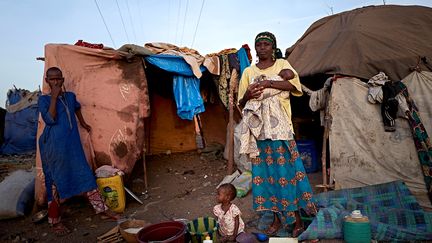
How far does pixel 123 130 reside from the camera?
4902 mm

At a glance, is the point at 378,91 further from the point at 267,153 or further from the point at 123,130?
the point at 123,130

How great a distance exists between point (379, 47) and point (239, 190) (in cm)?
286

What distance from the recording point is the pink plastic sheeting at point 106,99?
4620mm

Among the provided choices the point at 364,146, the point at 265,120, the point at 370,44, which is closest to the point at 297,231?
the point at 265,120

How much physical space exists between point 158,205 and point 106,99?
6.03 feet

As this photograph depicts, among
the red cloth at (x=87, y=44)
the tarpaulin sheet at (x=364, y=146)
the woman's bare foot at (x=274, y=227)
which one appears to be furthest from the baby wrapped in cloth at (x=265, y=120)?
the red cloth at (x=87, y=44)

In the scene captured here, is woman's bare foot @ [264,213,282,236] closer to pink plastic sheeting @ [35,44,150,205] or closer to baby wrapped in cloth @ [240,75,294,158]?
baby wrapped in cloth @ [240,75,294,158]

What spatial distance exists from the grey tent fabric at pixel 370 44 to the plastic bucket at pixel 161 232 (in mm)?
2992

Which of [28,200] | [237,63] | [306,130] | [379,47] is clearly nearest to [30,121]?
[28,200]

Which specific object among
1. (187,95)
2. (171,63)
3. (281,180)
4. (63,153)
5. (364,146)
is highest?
(171,63)

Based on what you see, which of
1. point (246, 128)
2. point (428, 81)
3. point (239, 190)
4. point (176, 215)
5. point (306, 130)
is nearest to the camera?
point (246, 128)

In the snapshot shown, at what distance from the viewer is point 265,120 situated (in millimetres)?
2916

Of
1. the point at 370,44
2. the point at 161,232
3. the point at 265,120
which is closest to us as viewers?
the point at 161,232

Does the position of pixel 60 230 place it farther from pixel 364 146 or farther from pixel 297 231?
pixel 364 146
